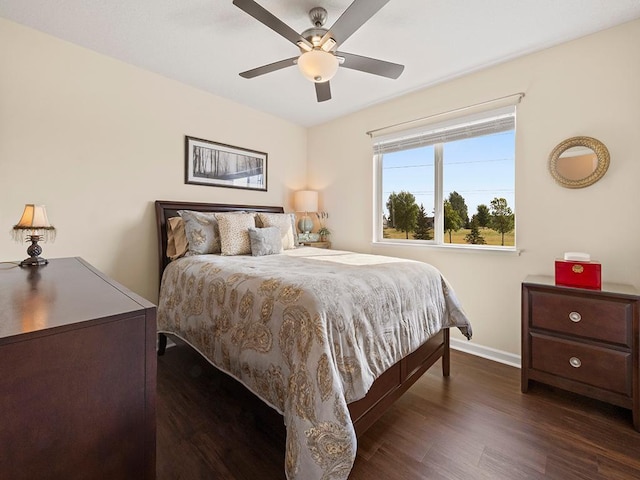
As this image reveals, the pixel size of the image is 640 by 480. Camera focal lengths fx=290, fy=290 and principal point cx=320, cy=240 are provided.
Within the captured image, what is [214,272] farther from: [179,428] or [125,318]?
[125,318]

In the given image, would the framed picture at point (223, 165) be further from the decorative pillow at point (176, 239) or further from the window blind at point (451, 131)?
the window blind at point (451, 131)

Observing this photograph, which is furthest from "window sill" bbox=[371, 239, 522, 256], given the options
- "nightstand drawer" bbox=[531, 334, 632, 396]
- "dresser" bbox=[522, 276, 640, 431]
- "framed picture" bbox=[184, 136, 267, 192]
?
Result: "framed picture" bbox=[184, 136, 267, 192]

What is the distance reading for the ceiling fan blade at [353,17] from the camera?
147cm

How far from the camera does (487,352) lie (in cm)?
261

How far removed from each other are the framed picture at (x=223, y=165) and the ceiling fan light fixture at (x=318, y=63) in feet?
5.47

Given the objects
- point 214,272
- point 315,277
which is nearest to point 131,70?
point 214,272

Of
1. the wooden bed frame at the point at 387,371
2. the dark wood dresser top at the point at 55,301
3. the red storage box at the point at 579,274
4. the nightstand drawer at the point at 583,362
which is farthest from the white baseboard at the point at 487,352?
the dark wood dresser top at the point at 55,301

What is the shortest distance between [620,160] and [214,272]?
9.52ft

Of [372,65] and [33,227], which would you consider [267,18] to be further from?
[33,227]

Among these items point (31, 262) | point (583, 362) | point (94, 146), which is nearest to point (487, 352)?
point (583, 362)

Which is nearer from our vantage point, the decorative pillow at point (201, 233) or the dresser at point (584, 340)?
the dresser at point (584, 340)

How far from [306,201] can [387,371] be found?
254cm

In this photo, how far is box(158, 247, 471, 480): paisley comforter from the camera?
1.12 metres

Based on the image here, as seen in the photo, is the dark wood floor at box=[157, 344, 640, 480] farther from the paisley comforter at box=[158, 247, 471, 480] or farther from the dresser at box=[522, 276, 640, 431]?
the paisley comforter at box=[158, 247, 471, 480]
